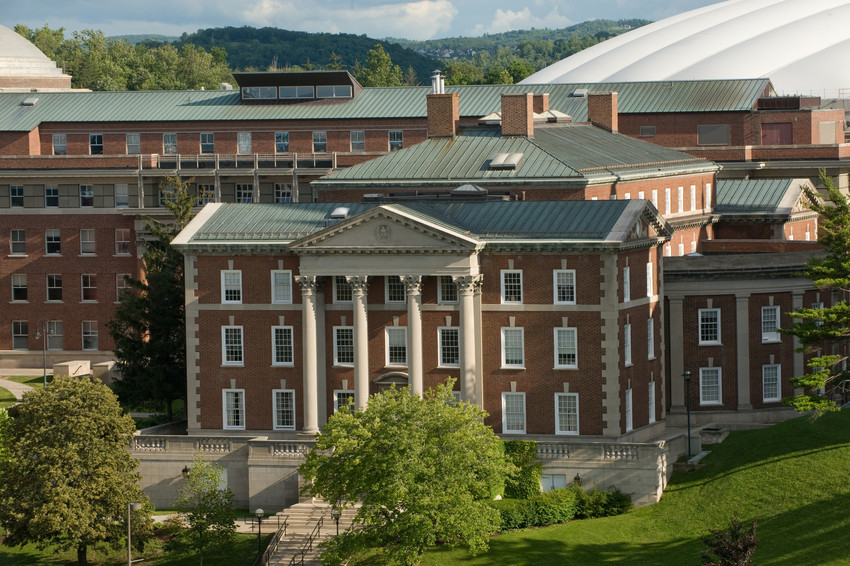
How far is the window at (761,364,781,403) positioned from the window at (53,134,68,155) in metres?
62.6

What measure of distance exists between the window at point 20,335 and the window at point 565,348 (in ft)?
183

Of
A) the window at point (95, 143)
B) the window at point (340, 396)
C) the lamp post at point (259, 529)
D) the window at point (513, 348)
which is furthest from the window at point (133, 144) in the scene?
the lamp post at point (259, 529)

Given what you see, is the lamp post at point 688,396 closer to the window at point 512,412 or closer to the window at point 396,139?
the window at point 512,412

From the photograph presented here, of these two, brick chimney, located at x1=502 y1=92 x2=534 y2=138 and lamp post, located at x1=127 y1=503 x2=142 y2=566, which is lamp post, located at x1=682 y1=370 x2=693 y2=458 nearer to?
brick chimney, located at x1=502 y1=92 x2=534 y2=138

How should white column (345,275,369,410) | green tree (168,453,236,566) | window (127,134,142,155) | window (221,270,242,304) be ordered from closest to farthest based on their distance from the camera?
green tree (168,453,236,566), white column (345,275,369,410), window (221,270,242,304), window (127,134,142,155)

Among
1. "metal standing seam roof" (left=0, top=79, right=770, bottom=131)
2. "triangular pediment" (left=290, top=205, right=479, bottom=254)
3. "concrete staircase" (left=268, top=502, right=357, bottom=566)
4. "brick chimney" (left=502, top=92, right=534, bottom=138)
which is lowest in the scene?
"concrete staircase" (left=268, top=502, right=357, bottom=566)

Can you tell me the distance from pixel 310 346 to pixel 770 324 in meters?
23.4

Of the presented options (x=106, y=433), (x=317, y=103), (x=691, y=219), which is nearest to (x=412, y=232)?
(x=106, y=433)

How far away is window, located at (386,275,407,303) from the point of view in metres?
85.8

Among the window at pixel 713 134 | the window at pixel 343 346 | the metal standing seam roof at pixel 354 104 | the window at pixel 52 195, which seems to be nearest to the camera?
the window at pixel 343 346

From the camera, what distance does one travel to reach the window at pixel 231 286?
88.2 meters

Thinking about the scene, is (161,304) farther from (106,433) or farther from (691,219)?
(691,219)

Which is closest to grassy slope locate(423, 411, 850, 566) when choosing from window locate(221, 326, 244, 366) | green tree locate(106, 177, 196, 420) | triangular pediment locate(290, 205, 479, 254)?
triangular pediment locate(290, 205, 479, 254)

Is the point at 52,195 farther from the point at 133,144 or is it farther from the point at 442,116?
the point at 442,116
